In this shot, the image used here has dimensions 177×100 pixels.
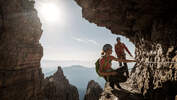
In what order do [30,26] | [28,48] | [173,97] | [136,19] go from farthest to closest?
[30,26]
[28,48]
[136,19]
[173,97]

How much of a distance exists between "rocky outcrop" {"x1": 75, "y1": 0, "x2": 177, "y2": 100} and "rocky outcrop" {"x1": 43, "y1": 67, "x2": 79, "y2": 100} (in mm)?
50747

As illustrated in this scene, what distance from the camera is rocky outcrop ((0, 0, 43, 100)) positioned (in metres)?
30.8

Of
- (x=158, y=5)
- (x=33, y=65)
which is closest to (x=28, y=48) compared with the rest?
(x=33, y=65)

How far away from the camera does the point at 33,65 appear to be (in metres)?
38.1

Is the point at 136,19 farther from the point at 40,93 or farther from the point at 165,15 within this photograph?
the point at 40,93

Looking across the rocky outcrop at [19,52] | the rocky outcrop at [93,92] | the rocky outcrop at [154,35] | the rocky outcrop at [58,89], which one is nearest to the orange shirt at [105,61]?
the rocky outcrop at [154,35]

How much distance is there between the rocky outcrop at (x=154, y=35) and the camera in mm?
5551

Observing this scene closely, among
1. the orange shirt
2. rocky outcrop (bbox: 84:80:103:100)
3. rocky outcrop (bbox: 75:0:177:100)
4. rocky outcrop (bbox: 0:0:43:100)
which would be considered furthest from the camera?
rocky outcrop (bbox: 84:80:103:100)

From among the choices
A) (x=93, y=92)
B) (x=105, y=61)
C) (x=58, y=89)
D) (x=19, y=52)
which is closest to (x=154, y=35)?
(x=105, y=61)

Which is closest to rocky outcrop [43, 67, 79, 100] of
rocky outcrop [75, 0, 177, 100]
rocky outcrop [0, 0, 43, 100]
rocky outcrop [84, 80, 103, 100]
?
rocky outcrop [84, 80, 103, 100]

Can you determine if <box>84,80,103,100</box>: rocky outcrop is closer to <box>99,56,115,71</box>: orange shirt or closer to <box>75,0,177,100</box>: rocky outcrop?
<box>75,0,177,100</box>: rocky outcrop

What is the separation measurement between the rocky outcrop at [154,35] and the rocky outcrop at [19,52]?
31203 mm

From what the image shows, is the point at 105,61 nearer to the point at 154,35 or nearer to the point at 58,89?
the point at 154,35

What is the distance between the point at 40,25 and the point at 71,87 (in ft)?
138
